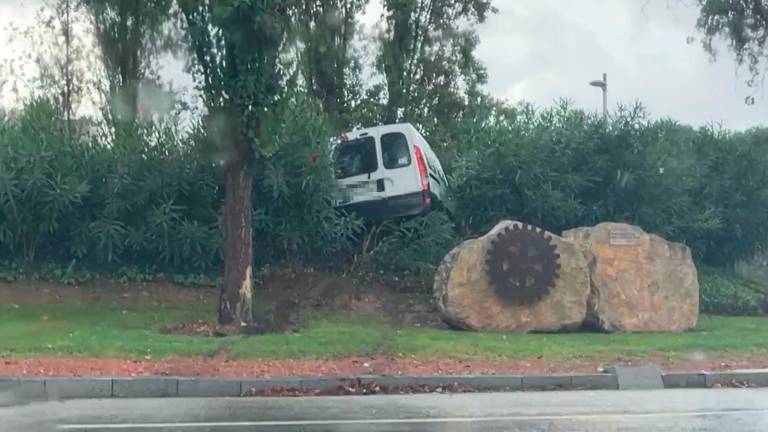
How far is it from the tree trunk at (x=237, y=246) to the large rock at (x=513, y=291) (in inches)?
119

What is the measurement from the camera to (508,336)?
15.8 m

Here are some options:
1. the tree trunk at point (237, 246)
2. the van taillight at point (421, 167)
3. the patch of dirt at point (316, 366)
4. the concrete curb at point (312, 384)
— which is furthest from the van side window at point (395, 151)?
the concrete curb at point (312, 384)

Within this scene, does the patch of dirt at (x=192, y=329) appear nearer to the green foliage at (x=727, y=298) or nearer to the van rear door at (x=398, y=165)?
the van rear door at (x=398, y=165)

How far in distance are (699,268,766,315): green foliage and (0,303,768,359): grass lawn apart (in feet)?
9.11

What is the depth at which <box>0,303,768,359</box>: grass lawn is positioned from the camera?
13820mm

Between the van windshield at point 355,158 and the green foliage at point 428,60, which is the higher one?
the green foliage at point 428,60

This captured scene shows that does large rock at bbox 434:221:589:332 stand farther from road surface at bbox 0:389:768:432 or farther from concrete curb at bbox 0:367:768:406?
road surface at bbox 0:389:768:432

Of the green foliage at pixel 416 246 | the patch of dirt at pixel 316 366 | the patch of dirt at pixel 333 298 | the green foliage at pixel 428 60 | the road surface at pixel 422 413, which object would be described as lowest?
the road surface at pixel 422 413

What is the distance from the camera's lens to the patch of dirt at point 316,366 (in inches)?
501

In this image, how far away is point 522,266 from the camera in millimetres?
16484

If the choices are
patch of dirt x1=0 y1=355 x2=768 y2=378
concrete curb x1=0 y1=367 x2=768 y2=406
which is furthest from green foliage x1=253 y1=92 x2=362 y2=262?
concrete curb x1=0 y1=367 x2=768 y2=406

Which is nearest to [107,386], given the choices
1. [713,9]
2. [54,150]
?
[54,150]

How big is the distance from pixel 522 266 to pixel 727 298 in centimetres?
600

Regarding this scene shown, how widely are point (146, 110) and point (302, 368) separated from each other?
30.1 ft
